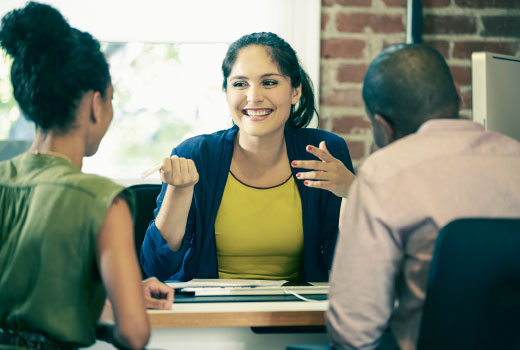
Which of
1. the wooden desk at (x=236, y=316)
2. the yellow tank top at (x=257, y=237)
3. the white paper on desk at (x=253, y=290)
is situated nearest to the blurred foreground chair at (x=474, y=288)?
the wooden desk at (x=236, y=316)

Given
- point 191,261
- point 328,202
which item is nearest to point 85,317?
point 191,261

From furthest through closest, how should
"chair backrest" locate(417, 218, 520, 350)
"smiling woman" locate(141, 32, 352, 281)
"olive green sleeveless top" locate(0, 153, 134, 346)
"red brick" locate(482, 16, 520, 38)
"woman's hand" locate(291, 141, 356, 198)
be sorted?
"red brick" locate(482, 16, 520, 38) < "smiling woman" locate(141, 32, 352, 281) < "woman's hand" locate(291, 141, 356, 198) < "olive green sleeveless top" locate(0, 153, 134, 346) < "chair backrest" locate(417, 218, 520, 350)

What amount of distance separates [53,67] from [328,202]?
0.99 metres

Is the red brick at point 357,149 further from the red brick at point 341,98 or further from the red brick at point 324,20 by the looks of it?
the red brick at point 324,20

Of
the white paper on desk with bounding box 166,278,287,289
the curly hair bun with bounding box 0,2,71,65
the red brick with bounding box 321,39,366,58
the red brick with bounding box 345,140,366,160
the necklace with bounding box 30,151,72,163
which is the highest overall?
the red brick with bounding box 321,39,366,58

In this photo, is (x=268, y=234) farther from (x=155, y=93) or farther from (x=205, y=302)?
(x=155, y=93)

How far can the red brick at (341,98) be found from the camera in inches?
87.8

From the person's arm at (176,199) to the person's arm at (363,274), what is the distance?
0.58 m

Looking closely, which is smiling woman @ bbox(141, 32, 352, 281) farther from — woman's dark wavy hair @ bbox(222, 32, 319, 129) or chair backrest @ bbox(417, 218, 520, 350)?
chair backrest @ bbox(417, 218, 520, 350)

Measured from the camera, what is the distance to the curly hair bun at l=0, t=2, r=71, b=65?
990 millimetres

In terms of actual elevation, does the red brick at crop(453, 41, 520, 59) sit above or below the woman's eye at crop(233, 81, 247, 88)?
above

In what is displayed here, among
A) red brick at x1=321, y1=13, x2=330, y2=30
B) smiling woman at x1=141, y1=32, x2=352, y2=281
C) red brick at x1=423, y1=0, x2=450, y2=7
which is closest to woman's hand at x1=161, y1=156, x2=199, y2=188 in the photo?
smiling woman at x1=141, y1=32, x2=352, y2=281

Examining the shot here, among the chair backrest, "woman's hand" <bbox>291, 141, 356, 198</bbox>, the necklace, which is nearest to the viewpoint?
the chair backrest

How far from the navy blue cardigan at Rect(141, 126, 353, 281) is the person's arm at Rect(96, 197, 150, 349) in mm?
632
